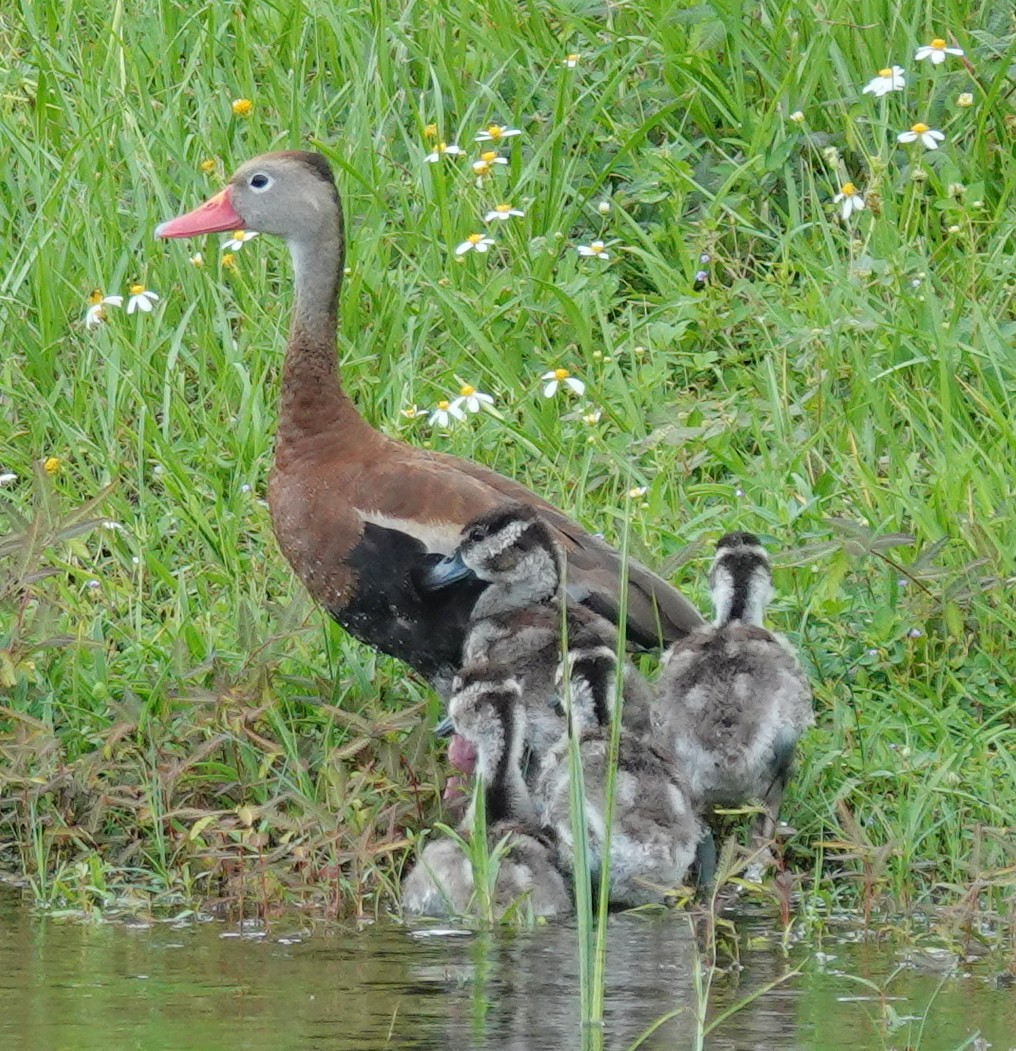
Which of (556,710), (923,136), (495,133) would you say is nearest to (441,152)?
(495,133)

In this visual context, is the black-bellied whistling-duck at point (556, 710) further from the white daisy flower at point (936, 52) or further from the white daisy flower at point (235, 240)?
the white daisy flower at point (936, 52)

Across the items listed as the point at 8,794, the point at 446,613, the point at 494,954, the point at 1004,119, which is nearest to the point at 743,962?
the point at 494,954

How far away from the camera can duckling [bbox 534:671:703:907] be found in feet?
18.0

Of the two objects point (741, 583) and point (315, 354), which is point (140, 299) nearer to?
point (315, 354)

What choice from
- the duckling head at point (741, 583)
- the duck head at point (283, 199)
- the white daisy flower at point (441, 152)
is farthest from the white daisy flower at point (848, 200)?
the duckling head at point (741, 583)

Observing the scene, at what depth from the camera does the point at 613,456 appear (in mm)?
7230

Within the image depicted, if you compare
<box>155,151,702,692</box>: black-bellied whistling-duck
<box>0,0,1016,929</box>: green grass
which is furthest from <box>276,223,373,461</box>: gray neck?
<box>0,0,1016,929</box>: green grass

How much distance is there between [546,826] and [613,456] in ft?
6.14

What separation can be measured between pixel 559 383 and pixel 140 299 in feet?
4.46

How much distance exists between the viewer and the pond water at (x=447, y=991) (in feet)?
14.8

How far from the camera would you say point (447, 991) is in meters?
4.84

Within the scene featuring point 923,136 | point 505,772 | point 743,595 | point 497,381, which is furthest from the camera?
point 923,136

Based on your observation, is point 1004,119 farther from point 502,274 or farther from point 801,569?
point 801,569

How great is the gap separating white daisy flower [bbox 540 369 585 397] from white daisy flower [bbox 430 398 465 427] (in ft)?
0.97
